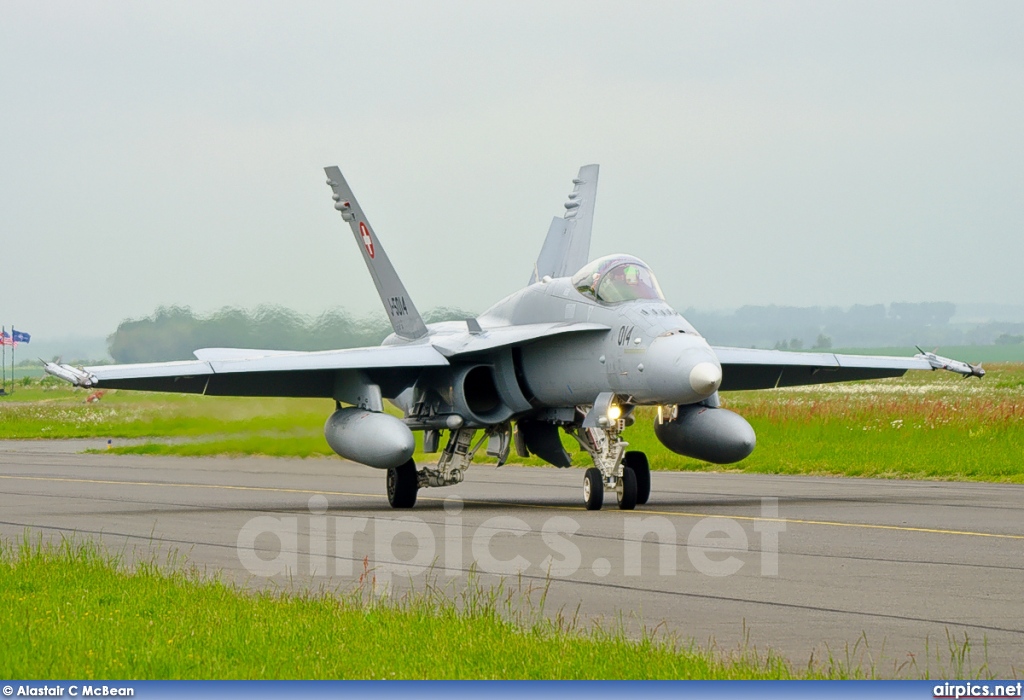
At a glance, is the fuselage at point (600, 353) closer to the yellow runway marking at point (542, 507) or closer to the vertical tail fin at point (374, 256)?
the yellow runway marking at point (542, 507)

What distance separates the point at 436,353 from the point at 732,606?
9.12 meters

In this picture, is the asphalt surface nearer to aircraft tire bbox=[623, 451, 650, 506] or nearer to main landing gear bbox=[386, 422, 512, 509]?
aircraft tire bbox=[623, 451, 650, 506]

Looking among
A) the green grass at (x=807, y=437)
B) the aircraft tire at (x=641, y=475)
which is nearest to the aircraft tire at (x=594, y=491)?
the aircraft tire at (x=641, y=475)

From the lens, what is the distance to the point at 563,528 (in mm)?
14227

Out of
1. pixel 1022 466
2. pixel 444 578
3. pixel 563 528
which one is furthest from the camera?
pixel 1022 466

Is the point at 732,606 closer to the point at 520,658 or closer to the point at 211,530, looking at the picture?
the point at 520,658

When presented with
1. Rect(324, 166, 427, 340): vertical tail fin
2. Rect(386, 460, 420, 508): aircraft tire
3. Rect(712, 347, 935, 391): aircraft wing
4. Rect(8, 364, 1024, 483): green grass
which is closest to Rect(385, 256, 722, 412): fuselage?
Rect(386, 460, 420, 508): aircraft tire

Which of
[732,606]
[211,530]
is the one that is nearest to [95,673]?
[732,606]

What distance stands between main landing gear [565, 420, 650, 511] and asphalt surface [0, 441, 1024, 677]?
11.7 inches

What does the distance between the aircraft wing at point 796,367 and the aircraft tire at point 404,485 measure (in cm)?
417

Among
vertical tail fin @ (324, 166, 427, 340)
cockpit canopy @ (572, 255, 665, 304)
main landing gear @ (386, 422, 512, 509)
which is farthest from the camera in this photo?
vertical tail fin @ (324, 166, 427, 340)

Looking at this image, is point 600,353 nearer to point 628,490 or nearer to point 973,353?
point 628,490

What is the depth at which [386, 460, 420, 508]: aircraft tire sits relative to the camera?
1734cm

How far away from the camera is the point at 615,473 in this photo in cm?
1606
